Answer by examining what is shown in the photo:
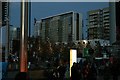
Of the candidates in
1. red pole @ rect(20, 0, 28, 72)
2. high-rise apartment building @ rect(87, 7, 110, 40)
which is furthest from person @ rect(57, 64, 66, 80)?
red pole @ rect(20, 0, 28, 72)

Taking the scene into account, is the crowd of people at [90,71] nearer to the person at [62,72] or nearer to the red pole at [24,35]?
the person at [62,72]

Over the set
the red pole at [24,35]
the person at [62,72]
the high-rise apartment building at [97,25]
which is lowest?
the person at [62,72]

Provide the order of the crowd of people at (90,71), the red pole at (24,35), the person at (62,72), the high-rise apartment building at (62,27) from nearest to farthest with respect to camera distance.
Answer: the red pole at (24,35) → the crowd of people at (90,71) → the person at (62,72) → the high-rise apartment building at (62,27)

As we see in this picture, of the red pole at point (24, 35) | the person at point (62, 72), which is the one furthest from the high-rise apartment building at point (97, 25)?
the red pole at point (24, 35)

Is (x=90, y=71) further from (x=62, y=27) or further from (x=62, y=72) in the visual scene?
(x=62, y=27)

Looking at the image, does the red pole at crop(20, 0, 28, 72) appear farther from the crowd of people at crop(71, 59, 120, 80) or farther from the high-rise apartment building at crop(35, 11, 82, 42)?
the high-rise apartment building at crop(35, 11, 82, 42)

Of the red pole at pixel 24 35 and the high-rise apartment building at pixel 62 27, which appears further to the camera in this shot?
the high-rise apartment building at pixel 62 27

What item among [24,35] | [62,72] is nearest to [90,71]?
[62,72]

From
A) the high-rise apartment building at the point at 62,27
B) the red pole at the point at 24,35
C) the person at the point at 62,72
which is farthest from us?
the high-rise apartment building at the point at 62,27

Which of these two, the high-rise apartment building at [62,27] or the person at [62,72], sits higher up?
the high-rise apartment building at [62,27]
